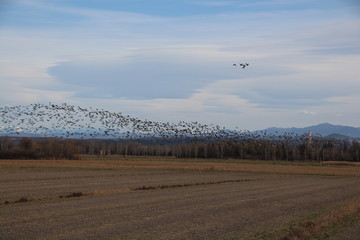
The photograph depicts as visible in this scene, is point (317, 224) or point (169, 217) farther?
point (169, 217)

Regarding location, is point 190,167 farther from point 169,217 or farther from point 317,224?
point 317,224

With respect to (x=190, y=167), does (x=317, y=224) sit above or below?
below

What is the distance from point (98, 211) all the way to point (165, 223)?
15.0ft

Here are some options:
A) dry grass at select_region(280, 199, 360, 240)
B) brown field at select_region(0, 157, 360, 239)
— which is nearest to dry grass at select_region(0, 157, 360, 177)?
brown field at select_region(0, 157, 360, 239)

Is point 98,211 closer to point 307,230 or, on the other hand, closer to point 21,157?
point 307,230

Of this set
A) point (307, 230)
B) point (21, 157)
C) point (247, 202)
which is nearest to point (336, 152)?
point (21, 157)

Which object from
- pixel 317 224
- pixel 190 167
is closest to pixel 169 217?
pixel 317 224

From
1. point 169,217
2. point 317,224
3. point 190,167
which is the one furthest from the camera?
point 190,167

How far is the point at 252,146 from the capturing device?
161 metres

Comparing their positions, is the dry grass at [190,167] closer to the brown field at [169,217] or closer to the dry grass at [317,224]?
the brown field at [169,217]

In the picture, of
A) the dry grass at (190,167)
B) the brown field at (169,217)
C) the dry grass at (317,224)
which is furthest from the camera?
the dry grass at (190,167)

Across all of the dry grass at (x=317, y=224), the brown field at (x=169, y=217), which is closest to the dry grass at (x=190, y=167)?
the brown field at (x=169, y=217)

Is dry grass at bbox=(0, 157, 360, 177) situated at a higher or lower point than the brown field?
higher

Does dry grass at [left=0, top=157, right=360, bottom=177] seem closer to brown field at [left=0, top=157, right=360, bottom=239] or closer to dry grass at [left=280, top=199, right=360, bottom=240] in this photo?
brown field at [left=0, top=157, right=360, bottom=239]
